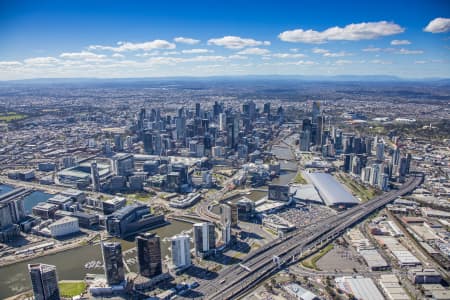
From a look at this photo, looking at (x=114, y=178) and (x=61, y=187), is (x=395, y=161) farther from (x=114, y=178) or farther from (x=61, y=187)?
(x=61, y=187)

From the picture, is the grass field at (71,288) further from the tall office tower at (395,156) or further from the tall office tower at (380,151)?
the tall office tower at (380,151)

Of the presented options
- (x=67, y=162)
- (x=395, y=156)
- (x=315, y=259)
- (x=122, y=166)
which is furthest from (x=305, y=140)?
(x=67, y=162)

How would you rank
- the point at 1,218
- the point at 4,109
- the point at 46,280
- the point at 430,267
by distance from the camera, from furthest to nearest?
the point at 4,109, the point at 1,218, the point at 430,267, the point at 46,280

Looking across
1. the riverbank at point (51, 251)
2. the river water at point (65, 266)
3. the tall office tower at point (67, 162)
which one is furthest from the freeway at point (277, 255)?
the tall office tower at point (67, 162)

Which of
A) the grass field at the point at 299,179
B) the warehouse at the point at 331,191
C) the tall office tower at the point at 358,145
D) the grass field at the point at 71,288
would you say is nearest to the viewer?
the grass field at the point at 71,288

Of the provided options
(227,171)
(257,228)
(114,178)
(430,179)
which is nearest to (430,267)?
(257,228)

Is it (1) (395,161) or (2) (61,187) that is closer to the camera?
(2) (61,187)
